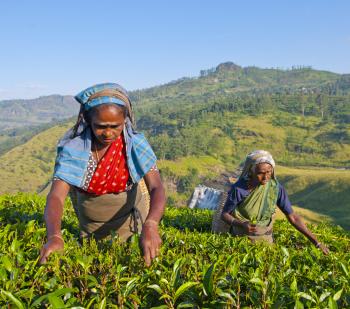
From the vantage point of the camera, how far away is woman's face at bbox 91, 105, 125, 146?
2.87 m

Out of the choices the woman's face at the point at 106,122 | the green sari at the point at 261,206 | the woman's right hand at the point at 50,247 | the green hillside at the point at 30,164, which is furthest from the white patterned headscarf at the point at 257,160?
the green hillside at the point at 30,164

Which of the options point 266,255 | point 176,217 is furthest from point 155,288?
point 176,217

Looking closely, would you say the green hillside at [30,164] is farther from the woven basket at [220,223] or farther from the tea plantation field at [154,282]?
the tea plantation field at [154,282]

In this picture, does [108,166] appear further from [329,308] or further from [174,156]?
[174,156]

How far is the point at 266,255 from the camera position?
120 inches

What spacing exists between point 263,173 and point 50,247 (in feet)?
11.4

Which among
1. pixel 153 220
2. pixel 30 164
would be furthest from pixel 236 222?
pixel 30 164

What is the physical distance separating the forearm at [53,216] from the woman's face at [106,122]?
568mm

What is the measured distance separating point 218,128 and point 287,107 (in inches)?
1340

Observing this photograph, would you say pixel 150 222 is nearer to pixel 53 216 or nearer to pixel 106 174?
pixel 53 216

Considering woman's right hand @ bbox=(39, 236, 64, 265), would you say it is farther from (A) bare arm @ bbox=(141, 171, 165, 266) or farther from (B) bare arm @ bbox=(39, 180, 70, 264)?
(A) bare arm @ bbox=(141, 171, 165, 266)

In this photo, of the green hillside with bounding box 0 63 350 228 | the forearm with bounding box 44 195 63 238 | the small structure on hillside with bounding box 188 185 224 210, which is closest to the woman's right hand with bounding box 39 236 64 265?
the forearm with bounding box 44 195 63 238

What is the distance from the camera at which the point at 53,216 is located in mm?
2748

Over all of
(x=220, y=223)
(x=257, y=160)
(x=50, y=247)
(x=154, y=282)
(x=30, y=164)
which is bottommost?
(x=30, y=164)
